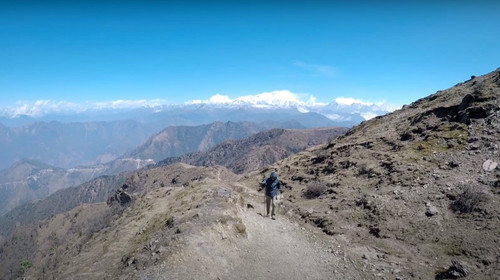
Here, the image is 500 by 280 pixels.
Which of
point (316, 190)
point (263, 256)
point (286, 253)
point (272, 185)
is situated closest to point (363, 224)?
point (286, 253)

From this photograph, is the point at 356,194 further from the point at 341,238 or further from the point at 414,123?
the point at 414,123

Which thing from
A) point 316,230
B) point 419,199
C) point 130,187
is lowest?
point 130,187

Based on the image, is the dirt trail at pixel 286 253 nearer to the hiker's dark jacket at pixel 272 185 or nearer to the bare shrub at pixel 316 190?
the hiker's dark jacket at pixel 272 185

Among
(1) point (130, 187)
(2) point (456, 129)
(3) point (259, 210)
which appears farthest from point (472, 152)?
(1) point (130, 187)

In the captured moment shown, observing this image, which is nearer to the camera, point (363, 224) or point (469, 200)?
point (469, 200)

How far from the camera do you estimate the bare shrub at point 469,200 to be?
1989cm

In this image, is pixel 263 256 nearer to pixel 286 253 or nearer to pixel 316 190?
pixel 286 253

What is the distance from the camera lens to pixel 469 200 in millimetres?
20156

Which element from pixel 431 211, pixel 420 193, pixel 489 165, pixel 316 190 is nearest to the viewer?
pixel 431 211

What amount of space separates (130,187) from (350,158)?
137930 millimetres

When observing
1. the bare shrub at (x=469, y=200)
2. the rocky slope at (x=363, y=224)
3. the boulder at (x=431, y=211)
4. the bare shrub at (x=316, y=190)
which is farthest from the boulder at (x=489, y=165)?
the bare shrub at (x=316, y=190)

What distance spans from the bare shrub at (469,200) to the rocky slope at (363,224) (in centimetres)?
7

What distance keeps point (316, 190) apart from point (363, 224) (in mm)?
8495

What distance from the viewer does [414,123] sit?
131 ft
